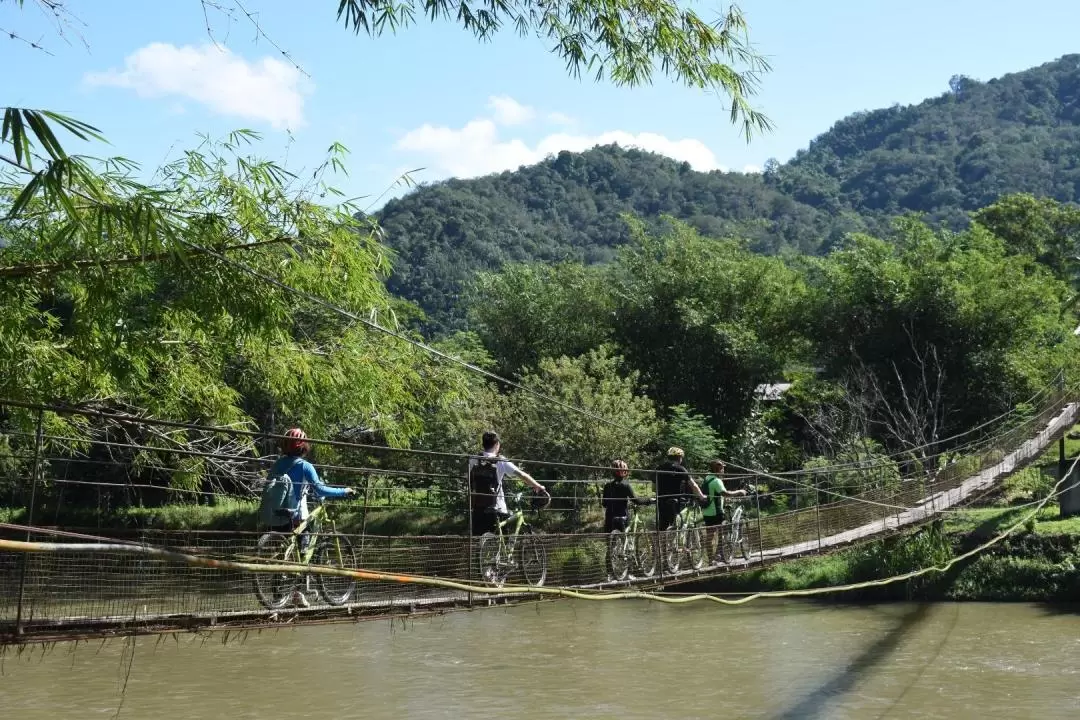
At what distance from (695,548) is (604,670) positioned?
413cm

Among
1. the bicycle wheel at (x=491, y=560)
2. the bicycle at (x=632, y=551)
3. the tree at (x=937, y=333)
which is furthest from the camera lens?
the tree at (x=937, y=333)

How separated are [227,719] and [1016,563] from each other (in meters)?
10.7

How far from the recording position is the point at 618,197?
2936 inches

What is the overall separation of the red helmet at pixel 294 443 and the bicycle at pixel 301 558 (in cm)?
34

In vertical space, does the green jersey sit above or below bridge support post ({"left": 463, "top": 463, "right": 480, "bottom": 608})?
above

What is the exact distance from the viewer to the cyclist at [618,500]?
25.4ft

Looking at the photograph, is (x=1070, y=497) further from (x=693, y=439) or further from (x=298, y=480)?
(x=298, y=480)

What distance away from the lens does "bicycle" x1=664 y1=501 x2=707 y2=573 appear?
817cm

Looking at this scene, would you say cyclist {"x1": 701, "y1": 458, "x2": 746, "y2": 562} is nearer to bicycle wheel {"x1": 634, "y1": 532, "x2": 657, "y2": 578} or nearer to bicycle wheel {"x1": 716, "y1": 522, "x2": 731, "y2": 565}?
bicycle wheel {"x1": 716, "y1": 522, "x2": 731, "y2": 565}

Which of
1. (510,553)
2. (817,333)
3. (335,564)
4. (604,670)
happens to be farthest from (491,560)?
(817,333)

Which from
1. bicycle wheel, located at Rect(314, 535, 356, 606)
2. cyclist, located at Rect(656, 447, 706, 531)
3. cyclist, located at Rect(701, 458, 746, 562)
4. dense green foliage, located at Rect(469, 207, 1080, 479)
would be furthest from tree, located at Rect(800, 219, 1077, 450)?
bicycle wheel, located at Rect(314, 535, 356, 606)

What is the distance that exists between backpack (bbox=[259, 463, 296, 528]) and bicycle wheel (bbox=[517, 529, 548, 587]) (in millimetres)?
1747

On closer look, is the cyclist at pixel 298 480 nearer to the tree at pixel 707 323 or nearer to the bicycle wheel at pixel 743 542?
the bicycle wheel at pixel 743 542

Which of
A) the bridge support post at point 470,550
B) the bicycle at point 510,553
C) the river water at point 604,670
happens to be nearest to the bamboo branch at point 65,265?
the bridge support post at point 470,550
